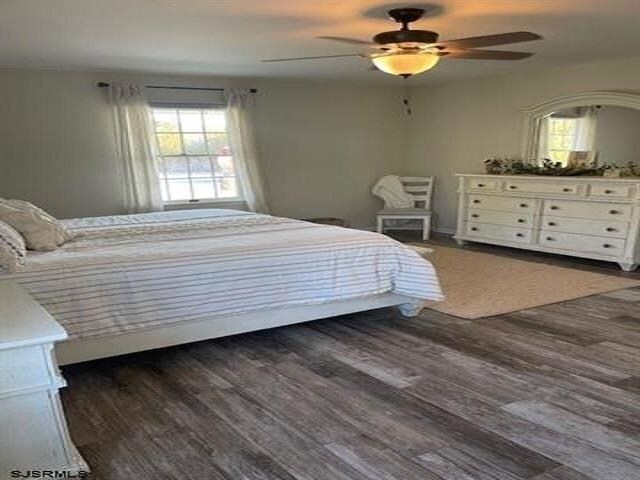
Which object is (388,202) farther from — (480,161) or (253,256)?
(253,256)

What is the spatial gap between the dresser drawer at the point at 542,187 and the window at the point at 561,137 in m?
0.59

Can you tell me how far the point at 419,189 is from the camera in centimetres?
748

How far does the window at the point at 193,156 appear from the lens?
622 centimetres

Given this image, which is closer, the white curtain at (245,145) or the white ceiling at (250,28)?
the white ceiling at (250,28)

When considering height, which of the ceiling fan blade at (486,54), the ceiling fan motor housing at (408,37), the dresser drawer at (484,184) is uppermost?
the ceiling fan motor housing at (408,37)

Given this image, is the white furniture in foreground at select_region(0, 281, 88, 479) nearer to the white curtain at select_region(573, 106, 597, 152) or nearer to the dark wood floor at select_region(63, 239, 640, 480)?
the dark wood floor at select_region(63, 239, 640, 480)

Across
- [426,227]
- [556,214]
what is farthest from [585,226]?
[426,227]

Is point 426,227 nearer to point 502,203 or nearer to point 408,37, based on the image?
point 502,203

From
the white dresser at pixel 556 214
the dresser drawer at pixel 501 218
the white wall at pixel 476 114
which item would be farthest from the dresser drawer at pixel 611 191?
the white wall at pixel 476 114

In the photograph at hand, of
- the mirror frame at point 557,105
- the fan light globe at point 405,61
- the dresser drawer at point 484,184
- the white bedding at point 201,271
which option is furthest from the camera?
the dresser drawer at point 484,184

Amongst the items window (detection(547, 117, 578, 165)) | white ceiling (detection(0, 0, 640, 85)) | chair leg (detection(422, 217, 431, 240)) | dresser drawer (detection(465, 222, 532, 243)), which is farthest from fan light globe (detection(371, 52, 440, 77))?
chair leg (detection(422, 217, 431, 240))

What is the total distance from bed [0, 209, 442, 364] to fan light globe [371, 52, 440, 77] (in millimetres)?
1123

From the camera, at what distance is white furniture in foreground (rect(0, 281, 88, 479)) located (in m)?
1.72

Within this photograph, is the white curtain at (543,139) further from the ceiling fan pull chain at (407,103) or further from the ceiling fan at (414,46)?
the ceiling fan at (414,46)
